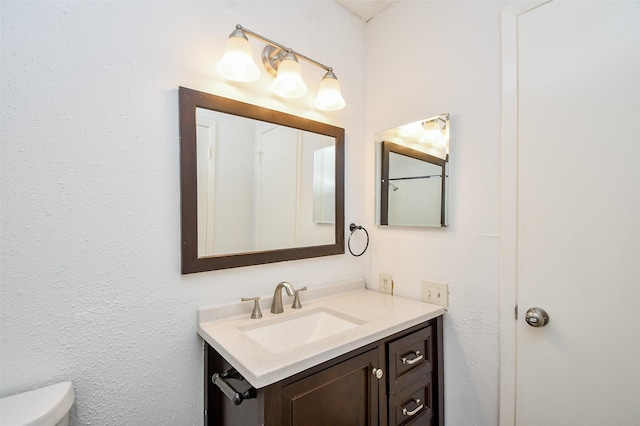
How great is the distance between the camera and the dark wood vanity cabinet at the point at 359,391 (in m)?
0.79

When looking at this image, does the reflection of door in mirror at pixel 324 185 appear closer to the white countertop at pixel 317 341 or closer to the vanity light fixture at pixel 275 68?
the vanity light fixture at pixel 275 68

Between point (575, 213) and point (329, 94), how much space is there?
1.07 meters

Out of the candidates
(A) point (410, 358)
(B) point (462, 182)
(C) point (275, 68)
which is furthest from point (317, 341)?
(C) point (275, 68)

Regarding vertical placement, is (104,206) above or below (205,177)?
below

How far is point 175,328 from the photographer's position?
102cm

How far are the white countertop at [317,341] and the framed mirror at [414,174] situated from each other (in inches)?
16.1

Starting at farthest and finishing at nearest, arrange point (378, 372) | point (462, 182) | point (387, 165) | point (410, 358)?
point (387, 165)
point (462, 182)
point (410, 358)
point (378, 372)

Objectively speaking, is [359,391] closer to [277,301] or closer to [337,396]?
[337,396]

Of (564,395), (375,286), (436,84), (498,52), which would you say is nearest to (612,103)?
(498,52)

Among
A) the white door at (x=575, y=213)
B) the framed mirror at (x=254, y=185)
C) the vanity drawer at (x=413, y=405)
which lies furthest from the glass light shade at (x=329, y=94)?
the vanity drawer at (x=413, y=405)

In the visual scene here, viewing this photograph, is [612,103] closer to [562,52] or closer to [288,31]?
[562,52]

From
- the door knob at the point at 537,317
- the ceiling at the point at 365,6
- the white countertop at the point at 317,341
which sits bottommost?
the white countertop at the point at 317,341

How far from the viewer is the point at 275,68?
126cm

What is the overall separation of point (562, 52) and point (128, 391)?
190cm
